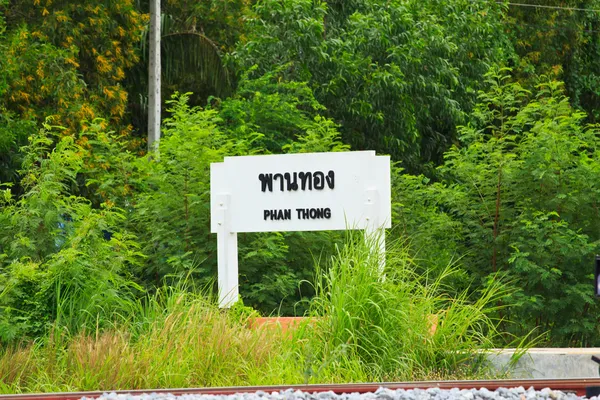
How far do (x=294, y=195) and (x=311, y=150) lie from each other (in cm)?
236

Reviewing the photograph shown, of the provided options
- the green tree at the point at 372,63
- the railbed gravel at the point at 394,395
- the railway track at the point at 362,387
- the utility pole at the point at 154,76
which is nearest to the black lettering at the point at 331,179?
the railway track at the point at 362,387

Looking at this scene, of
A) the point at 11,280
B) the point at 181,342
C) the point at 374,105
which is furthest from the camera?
the point at 374,105

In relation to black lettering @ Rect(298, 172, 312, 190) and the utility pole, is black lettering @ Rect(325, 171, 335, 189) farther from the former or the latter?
the utility pole

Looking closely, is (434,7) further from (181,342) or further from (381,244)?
(181,342)

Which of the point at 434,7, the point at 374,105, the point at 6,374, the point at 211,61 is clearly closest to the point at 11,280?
the point at 6,374

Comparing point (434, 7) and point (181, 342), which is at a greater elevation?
point (434, 7)

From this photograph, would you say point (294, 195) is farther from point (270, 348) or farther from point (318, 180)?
point (270, 348)

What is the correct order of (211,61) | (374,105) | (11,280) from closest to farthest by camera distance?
(11,280), (374,105), (211,61)

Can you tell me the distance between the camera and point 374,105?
63.4 ft

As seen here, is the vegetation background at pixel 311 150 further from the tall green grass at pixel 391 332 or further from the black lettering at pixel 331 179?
the black lettering at pixel 331 179

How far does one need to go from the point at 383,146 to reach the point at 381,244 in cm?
1078

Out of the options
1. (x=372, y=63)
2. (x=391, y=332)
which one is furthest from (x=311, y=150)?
(x=372, y=63)

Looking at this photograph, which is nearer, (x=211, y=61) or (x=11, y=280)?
(x=11, y=280)

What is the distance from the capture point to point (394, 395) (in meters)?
6.18
